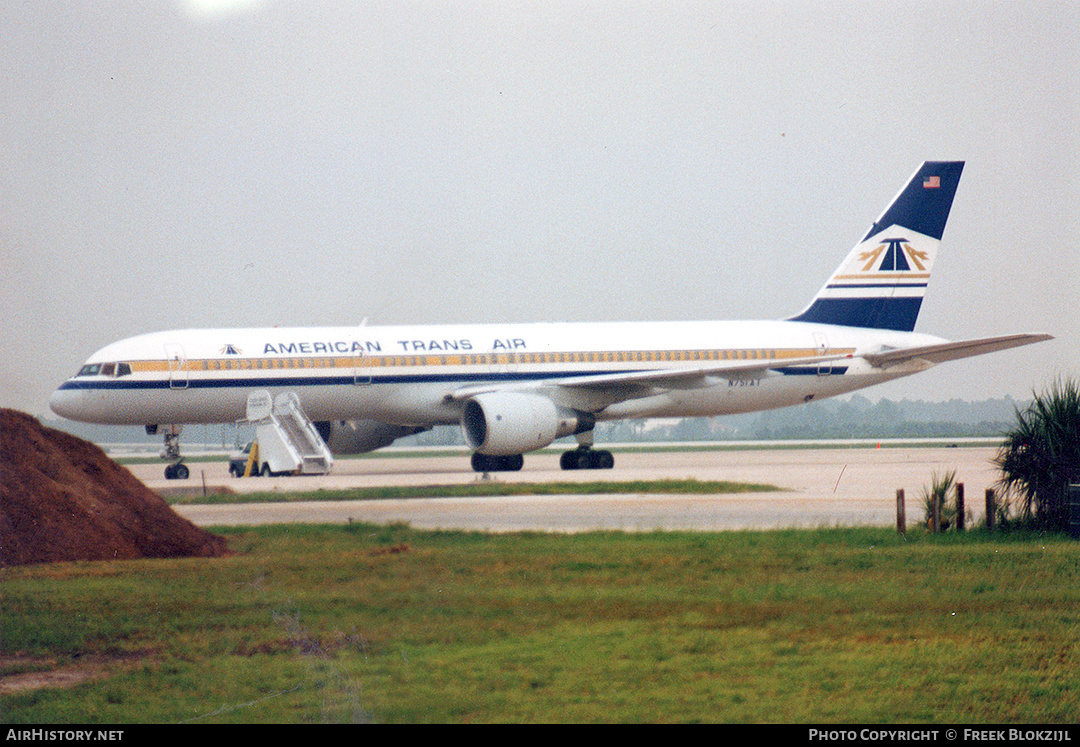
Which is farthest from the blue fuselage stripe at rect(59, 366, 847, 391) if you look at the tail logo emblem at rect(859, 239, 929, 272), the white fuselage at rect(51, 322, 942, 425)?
the tail logo emblem at rect(859, 239, 929, 272)

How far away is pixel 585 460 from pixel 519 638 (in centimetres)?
1956

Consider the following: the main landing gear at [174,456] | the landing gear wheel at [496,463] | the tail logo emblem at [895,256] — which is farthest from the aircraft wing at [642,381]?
the main landing gear at [174,456]

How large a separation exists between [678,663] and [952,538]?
7306 mm

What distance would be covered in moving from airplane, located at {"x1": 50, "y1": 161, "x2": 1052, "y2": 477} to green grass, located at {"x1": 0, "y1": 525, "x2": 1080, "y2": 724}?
14.1 metres

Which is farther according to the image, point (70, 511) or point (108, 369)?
point (108, 369)

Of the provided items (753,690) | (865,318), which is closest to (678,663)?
(753,690)

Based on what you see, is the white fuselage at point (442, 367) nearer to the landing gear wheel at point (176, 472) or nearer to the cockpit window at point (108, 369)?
the cockpit window at point (108, 369)

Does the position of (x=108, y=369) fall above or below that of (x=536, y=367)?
above

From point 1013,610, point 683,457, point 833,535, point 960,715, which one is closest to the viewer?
point 960,715

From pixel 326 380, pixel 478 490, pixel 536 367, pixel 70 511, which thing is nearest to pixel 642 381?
pixel 536 367

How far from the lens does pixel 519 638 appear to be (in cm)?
872

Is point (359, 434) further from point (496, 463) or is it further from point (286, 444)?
point (286, 444)
